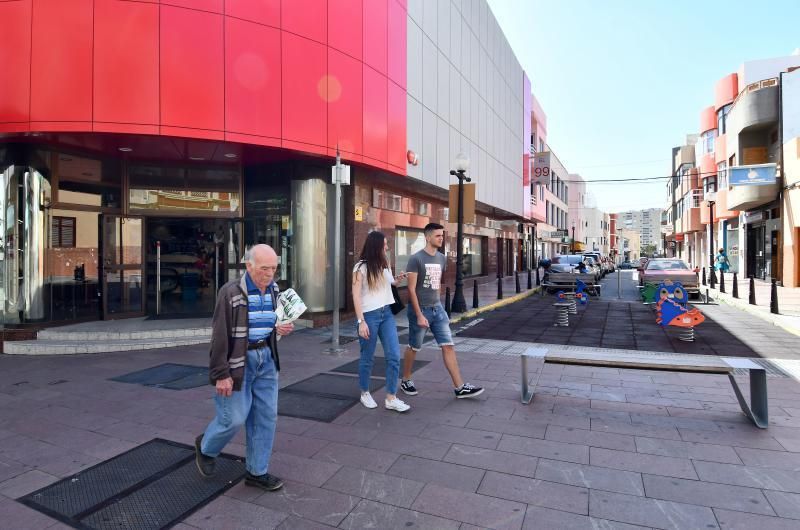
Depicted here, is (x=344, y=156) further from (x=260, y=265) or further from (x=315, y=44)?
(x=260, y=265)

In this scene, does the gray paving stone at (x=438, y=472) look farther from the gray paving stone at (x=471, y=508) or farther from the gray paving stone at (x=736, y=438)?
the gray paving stone at (x=736, y=438)

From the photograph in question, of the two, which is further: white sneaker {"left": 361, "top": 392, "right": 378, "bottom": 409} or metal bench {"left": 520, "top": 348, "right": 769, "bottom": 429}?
white sneaker {"left": 361, "top": 392, "right": 378, "bottom": 409}

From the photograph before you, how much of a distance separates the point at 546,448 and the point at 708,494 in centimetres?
121

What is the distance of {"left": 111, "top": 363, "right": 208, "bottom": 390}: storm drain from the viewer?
6383mm

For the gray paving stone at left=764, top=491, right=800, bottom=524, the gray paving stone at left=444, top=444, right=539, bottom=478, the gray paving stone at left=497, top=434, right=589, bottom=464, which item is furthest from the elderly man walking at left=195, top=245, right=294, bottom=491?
the gray paving stone at left=764, top=491, right=800, bottom=524

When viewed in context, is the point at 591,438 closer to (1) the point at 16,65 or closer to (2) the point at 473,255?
(1) the point at 16,65

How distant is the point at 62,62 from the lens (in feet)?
26.7

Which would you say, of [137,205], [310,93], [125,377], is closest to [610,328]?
[310,93]

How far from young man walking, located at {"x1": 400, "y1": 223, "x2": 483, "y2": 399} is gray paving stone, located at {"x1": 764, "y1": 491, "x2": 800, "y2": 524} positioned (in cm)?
283

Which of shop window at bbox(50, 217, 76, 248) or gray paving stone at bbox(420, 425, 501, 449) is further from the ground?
shop window at bbox(50, 217, 76, 248)

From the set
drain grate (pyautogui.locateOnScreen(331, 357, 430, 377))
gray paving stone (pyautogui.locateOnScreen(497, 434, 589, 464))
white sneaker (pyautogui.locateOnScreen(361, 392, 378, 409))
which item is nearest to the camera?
gray paving stone (pyautogui.locateOnScreen(497, 434, 589, 464))

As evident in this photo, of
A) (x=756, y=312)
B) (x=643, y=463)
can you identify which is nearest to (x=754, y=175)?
(x=756, y=312)

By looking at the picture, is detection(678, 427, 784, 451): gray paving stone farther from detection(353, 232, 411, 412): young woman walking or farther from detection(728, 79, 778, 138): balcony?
detection(728, 79, 778, 138): balcony

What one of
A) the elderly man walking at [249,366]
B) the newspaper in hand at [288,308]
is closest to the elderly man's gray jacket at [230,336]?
the elderly man walking at [249,366]
